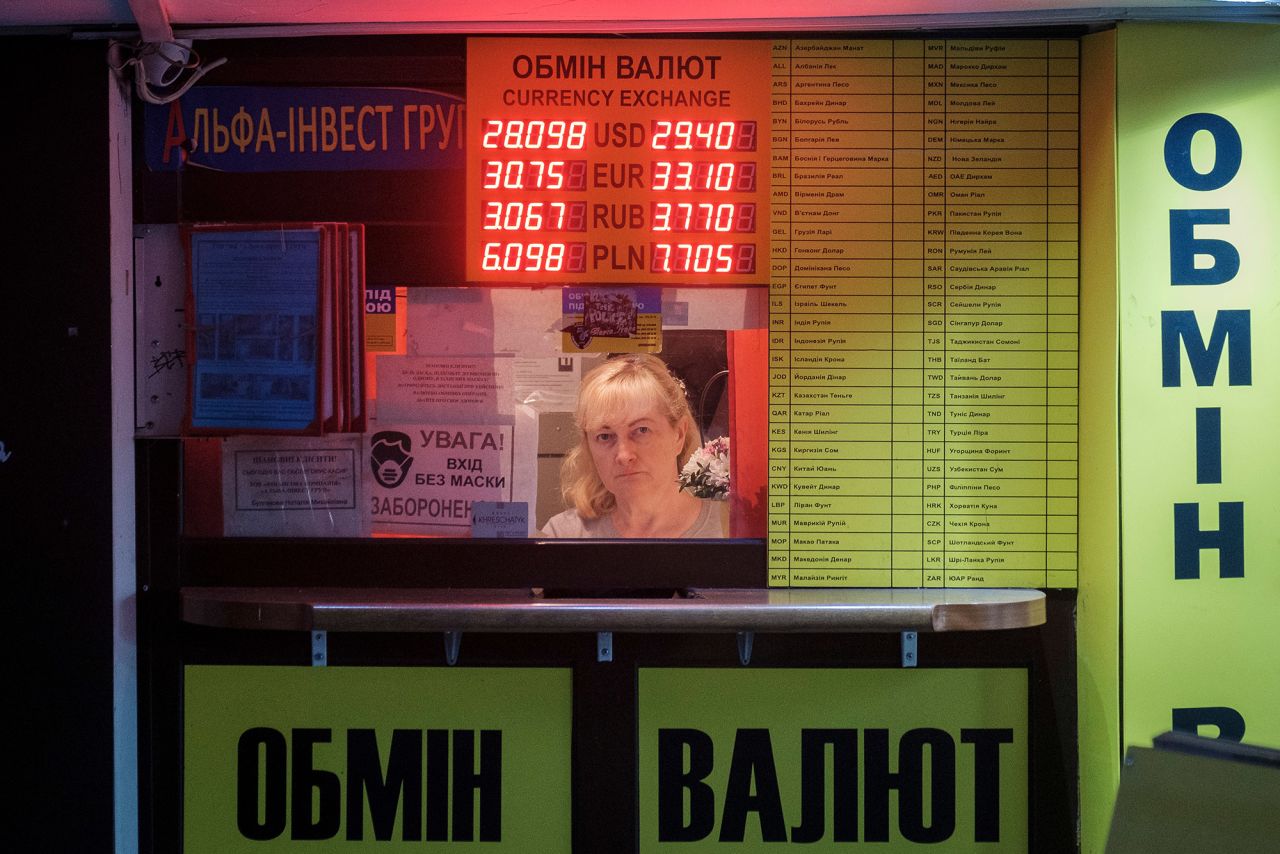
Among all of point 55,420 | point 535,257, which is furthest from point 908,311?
point 55,420

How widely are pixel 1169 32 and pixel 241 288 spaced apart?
2.88 meters

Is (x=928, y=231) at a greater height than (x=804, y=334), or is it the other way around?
(x=928, y=231)

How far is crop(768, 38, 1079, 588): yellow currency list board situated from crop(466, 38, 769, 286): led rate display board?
135mm

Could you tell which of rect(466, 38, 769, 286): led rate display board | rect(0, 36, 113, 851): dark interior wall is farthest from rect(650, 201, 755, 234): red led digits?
rect(0, 36, 113, 851): dark interior wall

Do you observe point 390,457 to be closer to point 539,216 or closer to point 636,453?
point 636,453

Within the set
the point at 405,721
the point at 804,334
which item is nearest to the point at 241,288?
the point at 405,721

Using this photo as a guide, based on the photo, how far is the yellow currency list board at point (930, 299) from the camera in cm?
325

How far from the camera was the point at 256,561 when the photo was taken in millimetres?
3330

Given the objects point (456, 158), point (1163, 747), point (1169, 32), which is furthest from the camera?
point (456, 158)

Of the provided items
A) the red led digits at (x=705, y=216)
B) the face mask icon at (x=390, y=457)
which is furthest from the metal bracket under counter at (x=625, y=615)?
the red led digits at (x=705, y=216)

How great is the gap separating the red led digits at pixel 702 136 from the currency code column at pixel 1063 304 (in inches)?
36.9

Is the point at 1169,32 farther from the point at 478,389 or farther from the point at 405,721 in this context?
the point at 405,721

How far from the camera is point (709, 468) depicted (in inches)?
130

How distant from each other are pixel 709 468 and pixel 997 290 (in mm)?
1043
